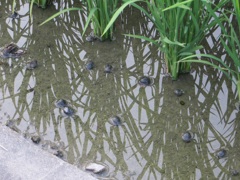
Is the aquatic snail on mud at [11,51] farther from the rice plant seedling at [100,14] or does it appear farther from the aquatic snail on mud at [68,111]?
the aquatic snail on mud at [68,111]

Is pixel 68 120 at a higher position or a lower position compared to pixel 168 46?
lower

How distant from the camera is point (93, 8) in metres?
2.75

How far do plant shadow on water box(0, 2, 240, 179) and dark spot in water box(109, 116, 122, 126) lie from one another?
2 cm

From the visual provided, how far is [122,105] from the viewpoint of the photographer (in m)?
2.71

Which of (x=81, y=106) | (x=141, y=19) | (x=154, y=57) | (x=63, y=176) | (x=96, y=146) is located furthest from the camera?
(x=141, y=19)

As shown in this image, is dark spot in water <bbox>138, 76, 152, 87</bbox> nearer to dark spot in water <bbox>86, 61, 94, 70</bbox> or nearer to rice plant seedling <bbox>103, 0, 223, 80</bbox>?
rice plant seedling <bbox>103, 0, 223, 80</bbox>

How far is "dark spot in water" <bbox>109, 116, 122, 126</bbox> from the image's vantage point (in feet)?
8.63

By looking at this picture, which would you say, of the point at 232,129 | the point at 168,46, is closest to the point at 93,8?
the point at 168,46

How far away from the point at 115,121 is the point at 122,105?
108 mm

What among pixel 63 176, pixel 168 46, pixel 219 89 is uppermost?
pixel 168 46

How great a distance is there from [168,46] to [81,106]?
0.47 meters

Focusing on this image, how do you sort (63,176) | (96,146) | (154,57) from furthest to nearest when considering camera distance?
(154,57) < (96,146) < (63,176)

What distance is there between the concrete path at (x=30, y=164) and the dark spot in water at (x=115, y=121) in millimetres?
366

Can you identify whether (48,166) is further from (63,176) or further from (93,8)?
(93,8)
